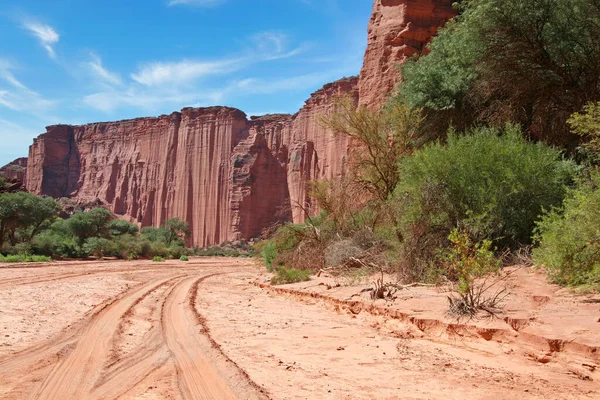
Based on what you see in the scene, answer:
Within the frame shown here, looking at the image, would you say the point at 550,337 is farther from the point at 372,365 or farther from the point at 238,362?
the point at 238,362

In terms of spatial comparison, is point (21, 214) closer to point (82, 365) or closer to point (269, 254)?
point (269, 254)

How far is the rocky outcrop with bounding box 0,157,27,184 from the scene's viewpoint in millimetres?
95375

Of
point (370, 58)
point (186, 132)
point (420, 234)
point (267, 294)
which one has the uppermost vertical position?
point (186, 132)

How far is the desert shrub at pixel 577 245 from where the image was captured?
258 inches

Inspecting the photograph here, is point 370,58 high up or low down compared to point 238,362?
up

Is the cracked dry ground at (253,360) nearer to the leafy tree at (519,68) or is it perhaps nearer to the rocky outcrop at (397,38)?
the leafy tree at (519,68)

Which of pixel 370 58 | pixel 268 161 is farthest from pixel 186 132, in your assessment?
pixel 370 58

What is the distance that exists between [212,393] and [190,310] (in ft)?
18.5

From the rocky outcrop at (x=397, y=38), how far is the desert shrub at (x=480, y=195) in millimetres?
12953

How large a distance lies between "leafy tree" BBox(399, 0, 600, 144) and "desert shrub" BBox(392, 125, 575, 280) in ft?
15.4

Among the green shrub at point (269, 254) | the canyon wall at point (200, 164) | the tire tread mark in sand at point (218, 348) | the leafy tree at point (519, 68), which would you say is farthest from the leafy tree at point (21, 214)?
the leafy tree at point (519, 68)

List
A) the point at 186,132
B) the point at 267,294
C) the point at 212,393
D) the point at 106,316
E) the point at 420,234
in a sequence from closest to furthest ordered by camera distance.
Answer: the point at 212,393, the point at 106,316, the point at 420,234, the point at 267,294, the point at 186,132

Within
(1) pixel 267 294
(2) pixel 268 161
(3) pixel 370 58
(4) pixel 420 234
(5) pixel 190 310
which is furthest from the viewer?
(2) pixel 268 161

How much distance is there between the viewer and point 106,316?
26.3 ft
